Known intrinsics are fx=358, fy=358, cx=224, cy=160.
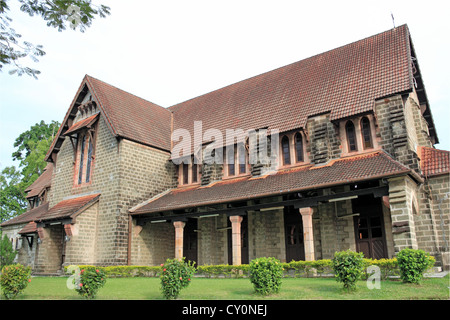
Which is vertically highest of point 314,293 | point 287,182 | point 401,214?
point 287,182

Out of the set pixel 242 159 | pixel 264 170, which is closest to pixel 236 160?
pixel 242 159

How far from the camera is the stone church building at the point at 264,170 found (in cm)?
1498

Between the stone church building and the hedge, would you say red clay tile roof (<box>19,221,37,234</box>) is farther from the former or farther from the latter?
the hedge

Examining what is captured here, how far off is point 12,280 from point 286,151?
13.6m

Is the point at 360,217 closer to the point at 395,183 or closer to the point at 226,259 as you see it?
the point at 395,183

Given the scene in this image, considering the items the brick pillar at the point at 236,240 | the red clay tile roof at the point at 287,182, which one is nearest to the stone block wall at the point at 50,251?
the red clay tile roof at the point at 287,182

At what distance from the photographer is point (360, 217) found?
16.4 meters

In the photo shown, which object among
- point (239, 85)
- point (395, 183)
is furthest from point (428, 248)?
point (239, 85)

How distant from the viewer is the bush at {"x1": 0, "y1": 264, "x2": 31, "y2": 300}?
9702 millimetres

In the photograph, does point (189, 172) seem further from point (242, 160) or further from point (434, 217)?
point (434, 217)

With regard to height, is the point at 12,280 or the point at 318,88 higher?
the point at 318,88

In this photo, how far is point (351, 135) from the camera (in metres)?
17.3

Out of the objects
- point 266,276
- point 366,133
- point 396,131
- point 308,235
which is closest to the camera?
point 266,276

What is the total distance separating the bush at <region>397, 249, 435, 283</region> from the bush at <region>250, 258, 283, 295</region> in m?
3.89
